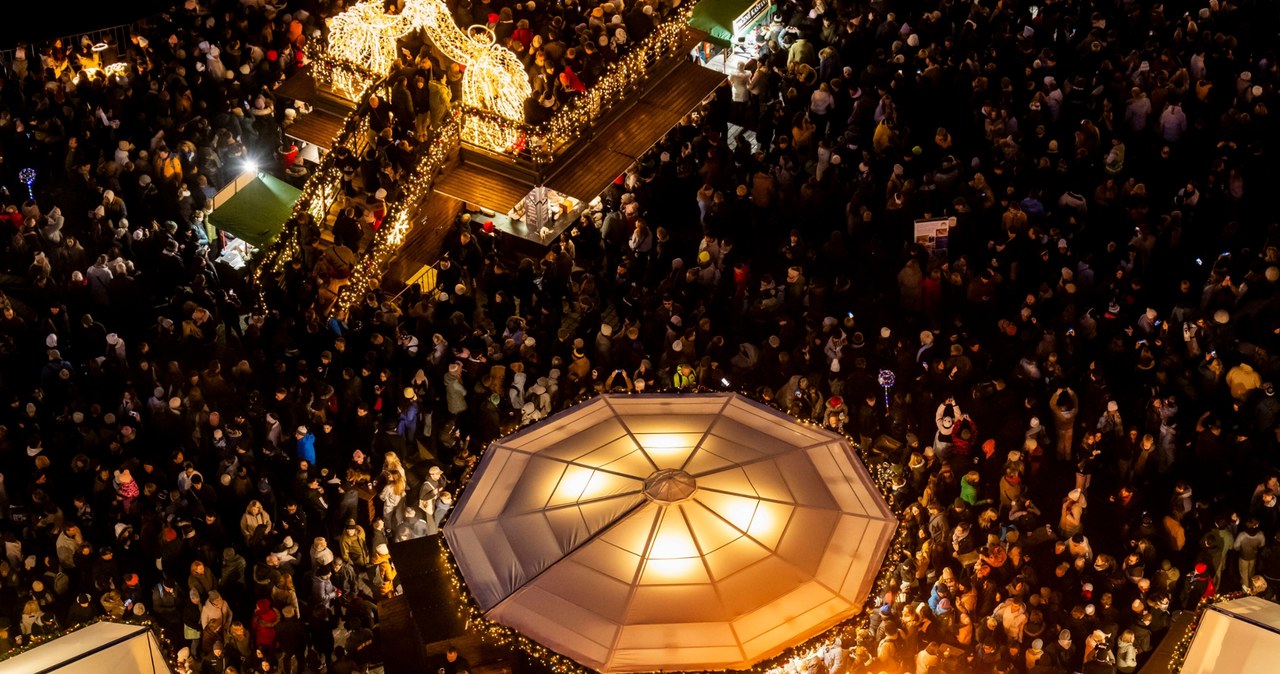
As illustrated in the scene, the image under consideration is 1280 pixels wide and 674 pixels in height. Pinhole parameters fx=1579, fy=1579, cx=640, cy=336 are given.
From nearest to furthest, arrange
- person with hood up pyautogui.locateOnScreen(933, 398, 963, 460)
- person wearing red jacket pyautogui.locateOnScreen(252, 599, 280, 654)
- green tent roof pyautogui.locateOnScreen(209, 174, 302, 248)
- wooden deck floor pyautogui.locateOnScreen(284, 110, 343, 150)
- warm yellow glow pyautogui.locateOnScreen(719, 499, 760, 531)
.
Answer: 1. warm yellow glow pyautogui.locateOnScreen(719, 499, 760, 531)
2. person wearing red jacket pyautogui.locateOnScreen(252, 599, 280, 654)
3. person with hood up pyautogui.locateOnScreen(933, 398, 963, 460)
4. green tent roof pyautogui.locateOnScreen(209, 174, 302, 248)
5. wooden deck floor pyautogui.locateOnScreen(284, 110, 343, 150)

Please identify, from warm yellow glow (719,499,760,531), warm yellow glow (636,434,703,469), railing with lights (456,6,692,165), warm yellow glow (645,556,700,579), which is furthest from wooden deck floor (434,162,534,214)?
warm yellow glow (645,556,700,579)

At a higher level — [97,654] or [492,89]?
[492,89]

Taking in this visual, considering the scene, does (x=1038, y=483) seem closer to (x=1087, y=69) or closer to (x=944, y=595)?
(x=944, y=595)

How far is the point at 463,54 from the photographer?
22.6 metres

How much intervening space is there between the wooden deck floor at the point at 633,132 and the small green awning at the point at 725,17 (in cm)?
106

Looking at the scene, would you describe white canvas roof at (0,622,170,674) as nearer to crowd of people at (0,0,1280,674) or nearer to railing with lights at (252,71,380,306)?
crowd of people at (0,0,1280,674)

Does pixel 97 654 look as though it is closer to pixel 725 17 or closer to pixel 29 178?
pixel 29 178

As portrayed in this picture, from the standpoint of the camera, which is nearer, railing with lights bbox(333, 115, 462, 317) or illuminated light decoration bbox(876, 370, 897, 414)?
illuminated light decoration bbox(876, 370, 897, 414)

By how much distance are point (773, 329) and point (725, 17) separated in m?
7.78

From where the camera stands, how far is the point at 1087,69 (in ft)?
77.9

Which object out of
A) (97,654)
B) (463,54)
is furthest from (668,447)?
(463,54)

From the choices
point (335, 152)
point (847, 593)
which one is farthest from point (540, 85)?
point (847, 593)

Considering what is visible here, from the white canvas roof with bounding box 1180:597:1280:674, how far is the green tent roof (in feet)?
50.8

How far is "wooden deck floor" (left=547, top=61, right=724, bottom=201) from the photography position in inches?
896
